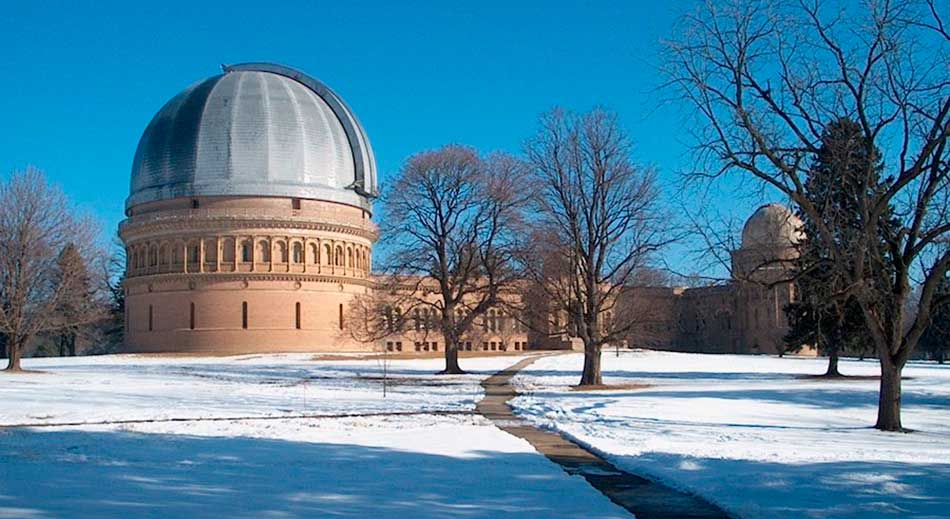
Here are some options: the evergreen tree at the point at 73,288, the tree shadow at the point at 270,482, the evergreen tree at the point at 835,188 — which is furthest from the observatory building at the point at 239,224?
the tree shadow at the point at 270,482

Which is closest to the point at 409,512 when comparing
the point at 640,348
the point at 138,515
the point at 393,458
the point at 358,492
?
the point at 358,492

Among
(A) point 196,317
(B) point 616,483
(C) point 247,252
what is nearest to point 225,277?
(C) point 247,252

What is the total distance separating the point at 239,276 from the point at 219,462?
61156 millimetres

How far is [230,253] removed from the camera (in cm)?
7238

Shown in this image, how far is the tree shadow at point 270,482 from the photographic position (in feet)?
29.6

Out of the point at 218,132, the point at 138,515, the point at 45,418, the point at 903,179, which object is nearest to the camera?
the point at 138,515

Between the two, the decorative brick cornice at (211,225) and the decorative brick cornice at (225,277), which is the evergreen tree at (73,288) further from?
the decorative brick cornice at (225,277)

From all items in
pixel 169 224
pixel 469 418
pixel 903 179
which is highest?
pixel 169 224

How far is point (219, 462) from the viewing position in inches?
483

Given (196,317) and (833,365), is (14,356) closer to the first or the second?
(196,317)

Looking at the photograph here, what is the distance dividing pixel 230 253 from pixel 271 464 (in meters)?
62.2

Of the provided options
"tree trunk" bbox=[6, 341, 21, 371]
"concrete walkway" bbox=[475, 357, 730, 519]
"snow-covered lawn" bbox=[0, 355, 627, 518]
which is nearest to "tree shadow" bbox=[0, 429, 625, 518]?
"snow-covered lawn" bbox=[0, 355, 627, 518]

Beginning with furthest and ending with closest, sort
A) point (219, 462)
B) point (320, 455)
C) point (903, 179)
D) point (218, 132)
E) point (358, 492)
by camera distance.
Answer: point (218, 132) < point (903, 179) < point (320, 455) < point (219, 462) < point (358, 492)

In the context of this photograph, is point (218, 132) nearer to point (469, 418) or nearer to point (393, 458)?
point (469, 418)
